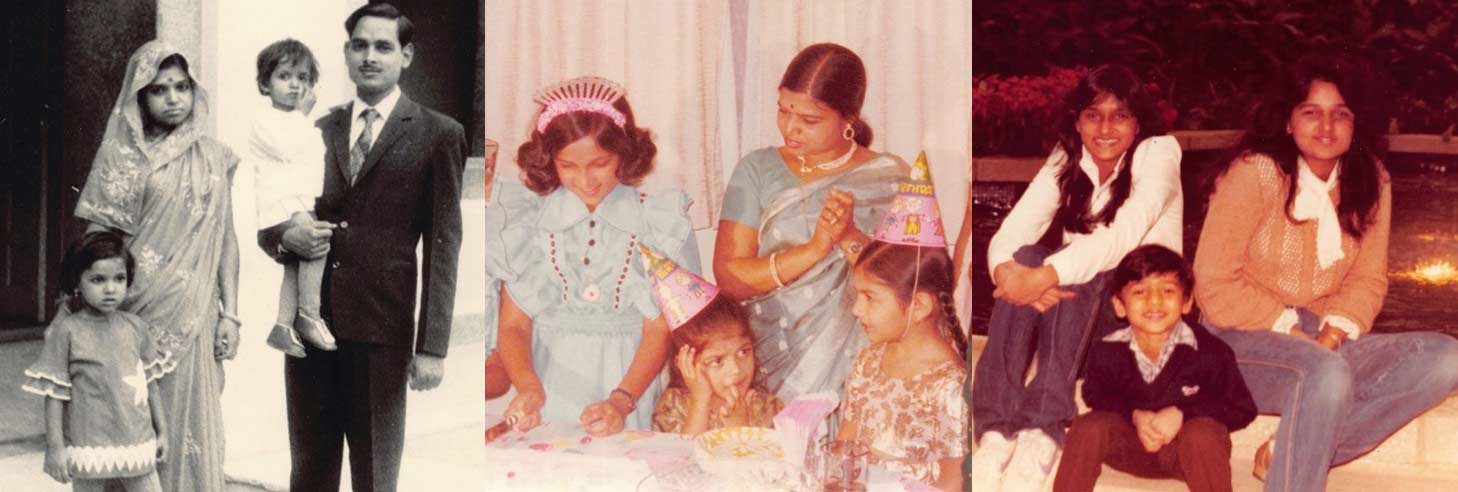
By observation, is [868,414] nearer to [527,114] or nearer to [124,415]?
[527,114]

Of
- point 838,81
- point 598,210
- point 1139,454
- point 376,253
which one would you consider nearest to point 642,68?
point 598,210

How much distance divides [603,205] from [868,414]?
100 centimetres

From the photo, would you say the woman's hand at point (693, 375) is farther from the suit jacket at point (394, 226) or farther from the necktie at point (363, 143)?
the necktie at point (363, 143)

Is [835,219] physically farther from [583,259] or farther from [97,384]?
[97,384]

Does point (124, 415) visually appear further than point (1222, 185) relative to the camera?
Yes

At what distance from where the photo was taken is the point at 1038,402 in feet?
12.9

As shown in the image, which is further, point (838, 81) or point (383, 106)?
point (383, 106)

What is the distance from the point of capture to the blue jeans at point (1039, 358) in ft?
12.8

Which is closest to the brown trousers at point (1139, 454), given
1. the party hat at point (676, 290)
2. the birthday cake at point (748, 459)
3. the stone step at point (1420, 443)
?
the stone step at point (1420, 443)

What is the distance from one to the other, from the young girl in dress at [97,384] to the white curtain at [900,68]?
1906 mm

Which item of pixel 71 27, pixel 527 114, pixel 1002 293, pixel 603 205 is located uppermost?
pixel 71 27

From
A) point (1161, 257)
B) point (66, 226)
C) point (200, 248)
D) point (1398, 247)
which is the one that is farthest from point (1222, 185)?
point (66, 226)

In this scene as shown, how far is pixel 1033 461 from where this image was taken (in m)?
3.96

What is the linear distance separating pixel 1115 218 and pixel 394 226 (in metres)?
2.09
